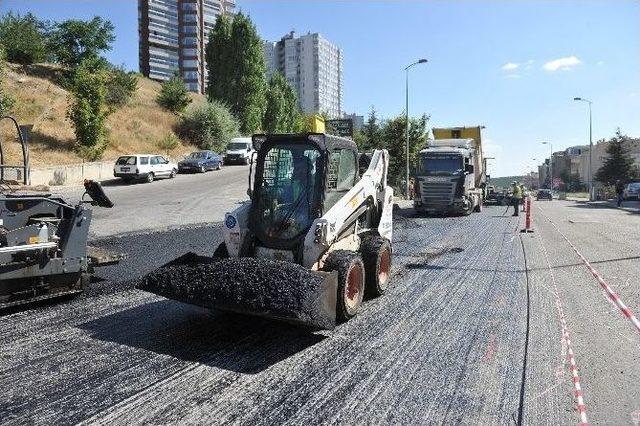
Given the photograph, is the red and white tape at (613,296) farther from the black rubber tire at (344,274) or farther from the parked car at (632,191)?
the parked car at (632,191)

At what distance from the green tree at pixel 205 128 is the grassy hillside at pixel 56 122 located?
1.19 m

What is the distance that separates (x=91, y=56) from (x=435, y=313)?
143 feet

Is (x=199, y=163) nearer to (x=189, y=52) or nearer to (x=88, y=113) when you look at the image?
(x=88, y=113)

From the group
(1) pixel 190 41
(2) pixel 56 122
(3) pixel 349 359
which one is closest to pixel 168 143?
(2) pixel 56 122

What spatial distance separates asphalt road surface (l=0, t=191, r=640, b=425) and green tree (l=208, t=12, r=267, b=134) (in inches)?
1778

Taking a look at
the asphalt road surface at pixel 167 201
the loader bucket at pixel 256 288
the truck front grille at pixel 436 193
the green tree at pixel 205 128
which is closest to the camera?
the loader bucket at pixel 256 288

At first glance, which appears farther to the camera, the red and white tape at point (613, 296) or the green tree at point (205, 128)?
the green tree at point (205, 128)

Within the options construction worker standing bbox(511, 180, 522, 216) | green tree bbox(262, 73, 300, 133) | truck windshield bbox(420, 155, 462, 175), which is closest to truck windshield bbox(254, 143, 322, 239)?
truck windshield bbox(420, 155, 462, 175)

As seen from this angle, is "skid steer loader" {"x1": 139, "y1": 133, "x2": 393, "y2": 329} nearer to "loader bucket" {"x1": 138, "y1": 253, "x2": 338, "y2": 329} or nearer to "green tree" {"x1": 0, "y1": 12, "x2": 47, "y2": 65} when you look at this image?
"loader bucket" {"x1": 138, "y1": 253, "x2": 338, "y2": 329}

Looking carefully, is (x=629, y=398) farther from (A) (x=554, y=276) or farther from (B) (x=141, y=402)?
(A) (x=554, y=276)

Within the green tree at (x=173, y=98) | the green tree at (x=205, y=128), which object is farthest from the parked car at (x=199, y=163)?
the green tree at (x=173, y=98)

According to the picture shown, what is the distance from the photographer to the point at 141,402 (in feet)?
14.0

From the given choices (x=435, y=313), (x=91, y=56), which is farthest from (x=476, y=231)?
(x=91, y=56)

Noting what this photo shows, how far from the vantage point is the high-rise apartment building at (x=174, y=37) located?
10825cm
